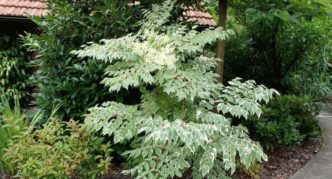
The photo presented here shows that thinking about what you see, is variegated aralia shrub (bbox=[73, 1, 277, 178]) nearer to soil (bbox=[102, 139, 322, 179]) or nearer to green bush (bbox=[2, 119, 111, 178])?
green bush (bbox=[2, 119, 111, 178])

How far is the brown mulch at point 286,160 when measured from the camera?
488 cm

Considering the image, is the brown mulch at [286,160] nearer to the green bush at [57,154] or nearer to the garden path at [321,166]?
the garden path at [321,166]

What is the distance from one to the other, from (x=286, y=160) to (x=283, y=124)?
0.47m

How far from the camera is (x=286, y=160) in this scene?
5367 millimetres

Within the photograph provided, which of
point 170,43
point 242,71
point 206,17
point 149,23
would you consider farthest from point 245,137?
point 206,17

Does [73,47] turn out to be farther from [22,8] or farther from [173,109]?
[22,8]

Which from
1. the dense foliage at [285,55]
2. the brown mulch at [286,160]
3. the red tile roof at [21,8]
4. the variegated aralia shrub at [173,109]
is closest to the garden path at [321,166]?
the brown mulch at [286,160]

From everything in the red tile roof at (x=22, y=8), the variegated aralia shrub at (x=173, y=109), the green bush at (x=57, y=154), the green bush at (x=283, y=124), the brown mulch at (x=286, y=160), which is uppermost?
the red tile roof at (x=22, y=8)

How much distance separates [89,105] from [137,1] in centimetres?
142

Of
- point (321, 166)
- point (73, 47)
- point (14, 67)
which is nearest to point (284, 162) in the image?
point (321, 166)

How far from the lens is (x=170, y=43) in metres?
3.94

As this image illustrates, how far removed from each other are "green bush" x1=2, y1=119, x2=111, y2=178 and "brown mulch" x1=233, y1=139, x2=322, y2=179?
1.63 m

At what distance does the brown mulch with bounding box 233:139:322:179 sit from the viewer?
4.88m

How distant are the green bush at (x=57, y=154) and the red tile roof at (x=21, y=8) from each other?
331 cm
